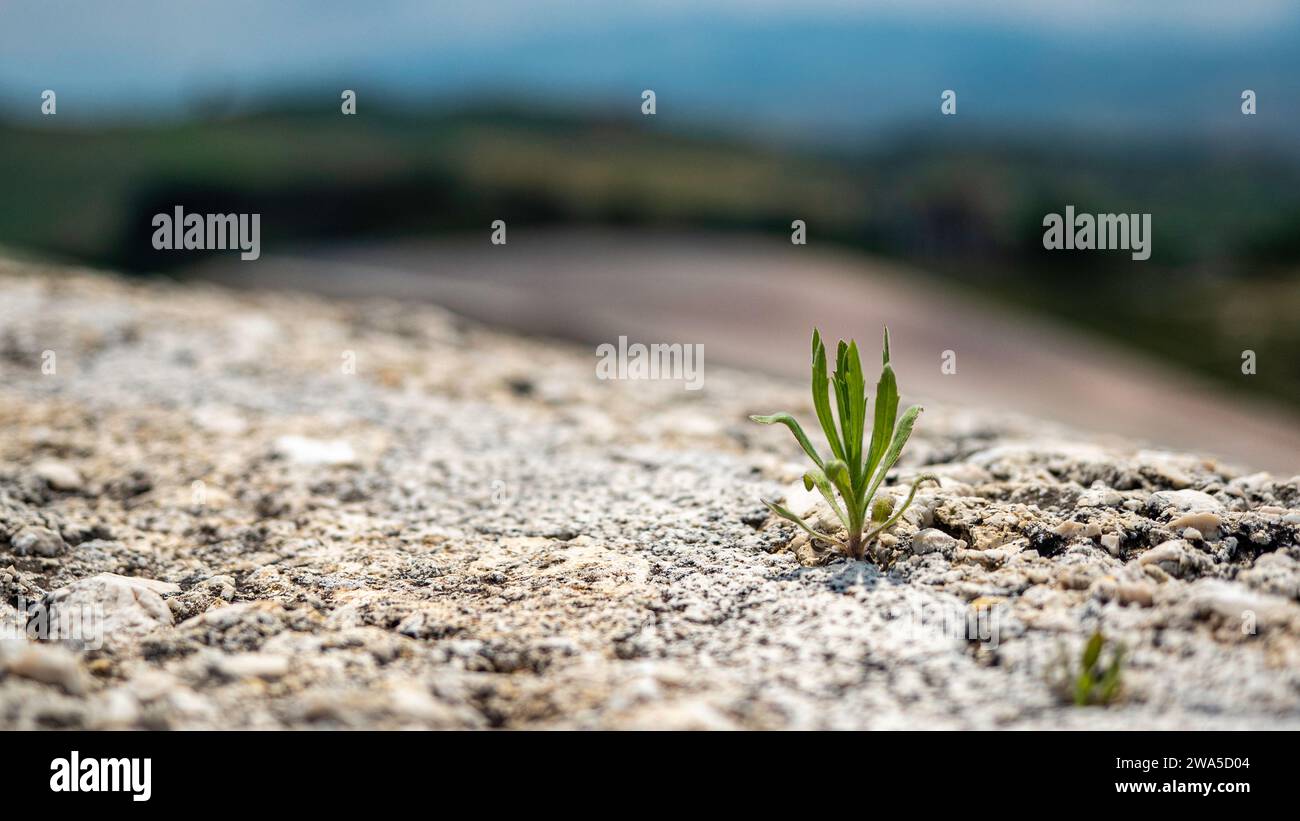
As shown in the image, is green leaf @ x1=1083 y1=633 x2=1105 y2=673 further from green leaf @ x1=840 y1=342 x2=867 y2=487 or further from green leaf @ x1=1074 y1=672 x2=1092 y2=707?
green leaf @ x1=840 y1=342 x2=867 y2=487

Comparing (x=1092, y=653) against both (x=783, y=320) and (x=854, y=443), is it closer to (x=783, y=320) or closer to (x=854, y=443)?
(x=854, y=443)

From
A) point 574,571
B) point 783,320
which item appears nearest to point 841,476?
point 574,571

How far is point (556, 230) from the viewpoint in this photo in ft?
Answer: 66.5

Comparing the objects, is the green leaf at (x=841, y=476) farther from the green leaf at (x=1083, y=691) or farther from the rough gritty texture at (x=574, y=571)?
the green leaf at (x=1083, y=691)

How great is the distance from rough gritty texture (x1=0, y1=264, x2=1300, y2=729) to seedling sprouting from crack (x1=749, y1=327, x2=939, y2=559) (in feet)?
0.23

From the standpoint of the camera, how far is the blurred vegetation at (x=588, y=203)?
1842 centimetres

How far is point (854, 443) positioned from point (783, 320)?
9766 millimetres

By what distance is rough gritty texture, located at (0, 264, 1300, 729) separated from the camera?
5.08ft

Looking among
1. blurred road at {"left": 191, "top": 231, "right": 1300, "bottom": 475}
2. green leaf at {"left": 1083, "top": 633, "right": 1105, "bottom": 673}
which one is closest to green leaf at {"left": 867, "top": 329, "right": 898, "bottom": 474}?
green leaf at {"left": 1083, "top": 633, "right": 1105, "bottom": 673}

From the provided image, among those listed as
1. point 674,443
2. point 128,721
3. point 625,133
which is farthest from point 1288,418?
point 625,133

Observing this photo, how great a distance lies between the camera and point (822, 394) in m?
2.06

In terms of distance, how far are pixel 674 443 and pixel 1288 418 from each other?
12.6 m
